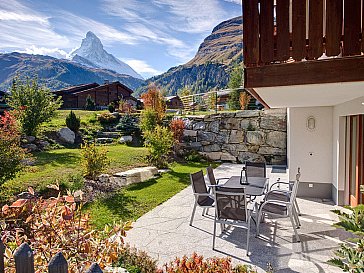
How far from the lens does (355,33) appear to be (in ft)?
7.43

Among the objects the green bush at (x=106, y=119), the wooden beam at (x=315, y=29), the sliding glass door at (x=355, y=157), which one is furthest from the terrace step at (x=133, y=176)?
the green bush at (x=106, y=119)

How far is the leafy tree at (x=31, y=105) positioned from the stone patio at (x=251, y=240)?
9.15 metres

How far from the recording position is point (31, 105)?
1267 cm

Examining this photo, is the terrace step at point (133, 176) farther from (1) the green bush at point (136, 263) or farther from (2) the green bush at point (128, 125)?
(2) the green bush at point (128, 125)

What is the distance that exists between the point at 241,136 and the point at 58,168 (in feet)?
27.6

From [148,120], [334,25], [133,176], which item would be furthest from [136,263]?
[148,120]

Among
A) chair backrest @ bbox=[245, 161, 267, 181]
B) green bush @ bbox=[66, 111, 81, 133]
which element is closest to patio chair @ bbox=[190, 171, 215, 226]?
chair backrest @ bbox=[245, 161, 267, 181]

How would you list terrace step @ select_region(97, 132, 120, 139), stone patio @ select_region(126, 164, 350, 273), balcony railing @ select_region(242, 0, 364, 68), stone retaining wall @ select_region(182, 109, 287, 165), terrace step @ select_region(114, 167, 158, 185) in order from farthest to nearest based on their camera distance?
terrace step @ select_region(97, 132, 120, 139)
stone retaining wall @ select_region(182, 109, 287, 165)
terrace step @ select_region(114, 167, 158, 185)
stone patio @ select_region(126, 164, 350, 273)
balcony railing @ select_region(242, 0, 364, 68)

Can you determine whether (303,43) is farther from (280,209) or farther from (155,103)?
(155,103)

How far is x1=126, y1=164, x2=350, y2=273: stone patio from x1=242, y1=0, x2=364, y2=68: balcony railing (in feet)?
9.73

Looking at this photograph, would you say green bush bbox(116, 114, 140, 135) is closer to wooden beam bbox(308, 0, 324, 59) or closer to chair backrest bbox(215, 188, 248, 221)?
chair backrest bbox(215, 188, 248, 221)

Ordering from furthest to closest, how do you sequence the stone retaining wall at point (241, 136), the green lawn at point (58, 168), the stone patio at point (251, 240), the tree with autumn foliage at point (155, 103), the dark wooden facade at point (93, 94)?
the dark wooden facade at point (93, 94) → the tree with autumn foliage at point (155, 103) → the stone retaining wall at point (241, 136) → the green lawn at point (58, 168) → the stone patio at point (251, 240)

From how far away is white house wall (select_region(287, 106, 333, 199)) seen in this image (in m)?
7.46

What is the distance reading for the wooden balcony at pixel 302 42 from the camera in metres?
2.29
